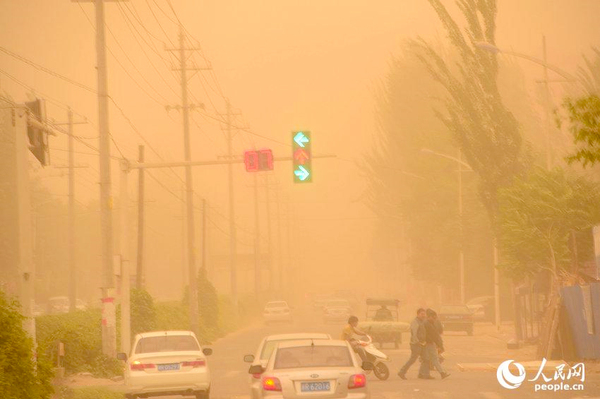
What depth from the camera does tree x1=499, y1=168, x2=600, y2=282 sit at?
36.7 metres

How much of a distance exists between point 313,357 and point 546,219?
20516mm

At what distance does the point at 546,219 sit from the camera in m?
37.2

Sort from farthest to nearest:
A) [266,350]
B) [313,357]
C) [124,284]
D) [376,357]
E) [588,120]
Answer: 1. [124,284]
2. [376,357]
3. [266,350]
4. [313,357]
5. [588,120]

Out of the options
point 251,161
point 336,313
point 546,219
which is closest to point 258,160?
point 251,161

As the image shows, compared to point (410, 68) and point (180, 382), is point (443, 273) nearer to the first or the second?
point (410, 68)

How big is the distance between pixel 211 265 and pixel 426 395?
98213 mm

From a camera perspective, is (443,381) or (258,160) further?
(258,160)

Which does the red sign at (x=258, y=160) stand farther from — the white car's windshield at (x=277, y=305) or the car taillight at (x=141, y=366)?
the white car's windshield at (x=277, y=305)

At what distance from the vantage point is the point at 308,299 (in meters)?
157

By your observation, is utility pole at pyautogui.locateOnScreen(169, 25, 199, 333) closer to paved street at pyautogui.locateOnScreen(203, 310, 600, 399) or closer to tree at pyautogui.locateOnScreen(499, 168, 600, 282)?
paved street at pyautogui.locateOnScreen(203, 310, 600, 399)

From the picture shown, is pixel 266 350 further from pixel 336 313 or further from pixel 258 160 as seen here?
pixel 336 313

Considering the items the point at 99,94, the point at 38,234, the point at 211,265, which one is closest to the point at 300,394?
the point at 99,94

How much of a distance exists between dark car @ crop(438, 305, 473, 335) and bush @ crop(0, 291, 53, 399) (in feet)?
138

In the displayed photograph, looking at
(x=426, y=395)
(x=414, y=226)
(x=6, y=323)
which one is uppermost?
(x=414, y=226)
